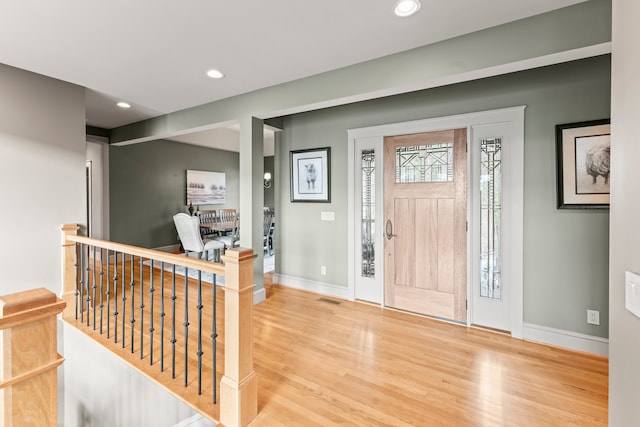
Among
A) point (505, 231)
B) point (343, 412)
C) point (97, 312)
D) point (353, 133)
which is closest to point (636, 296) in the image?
point (343, 412)

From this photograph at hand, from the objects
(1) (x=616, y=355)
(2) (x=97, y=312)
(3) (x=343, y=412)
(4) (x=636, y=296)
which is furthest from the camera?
(2) (x=97, y=312)

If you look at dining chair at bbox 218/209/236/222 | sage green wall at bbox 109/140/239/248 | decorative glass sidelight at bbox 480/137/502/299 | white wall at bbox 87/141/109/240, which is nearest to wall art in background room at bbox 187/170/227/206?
sage green wall at bbox 109/140/239/248

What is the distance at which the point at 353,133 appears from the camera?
373 cm

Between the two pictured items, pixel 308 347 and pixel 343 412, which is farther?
pixel 308 347

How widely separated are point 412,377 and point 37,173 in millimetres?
3919

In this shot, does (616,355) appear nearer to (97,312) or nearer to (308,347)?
(308,347)

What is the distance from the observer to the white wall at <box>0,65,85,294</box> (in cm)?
286

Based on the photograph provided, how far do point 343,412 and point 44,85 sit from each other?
13.2 ft

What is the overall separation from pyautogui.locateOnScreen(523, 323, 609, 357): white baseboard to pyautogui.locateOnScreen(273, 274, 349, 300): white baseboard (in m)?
1.91

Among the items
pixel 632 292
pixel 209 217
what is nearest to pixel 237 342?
pixel 632 292

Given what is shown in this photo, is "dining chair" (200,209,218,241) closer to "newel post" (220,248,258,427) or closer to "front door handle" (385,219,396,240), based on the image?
"front door handle" (385,219,396,240)

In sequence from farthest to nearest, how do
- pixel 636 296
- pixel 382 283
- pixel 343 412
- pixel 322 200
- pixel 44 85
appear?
pixel 322 200 < pixel 382 283 < pixel 44 85 < pixel 343 412 < pixel 636 296

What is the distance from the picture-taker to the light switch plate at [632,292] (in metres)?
0.94

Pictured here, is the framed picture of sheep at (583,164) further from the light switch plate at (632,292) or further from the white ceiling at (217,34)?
the light switch plate at (632,292)
